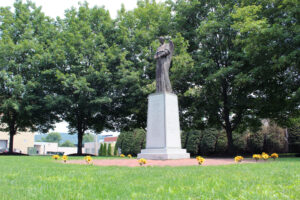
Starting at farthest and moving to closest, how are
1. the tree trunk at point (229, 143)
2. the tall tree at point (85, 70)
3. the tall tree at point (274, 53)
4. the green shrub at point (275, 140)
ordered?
1. the tall tree at point (85, 70)
2. the green shrub at point (275, 140)
3. the tree trunk at point (229, 143)
4. the tall tree at point (274, 53)

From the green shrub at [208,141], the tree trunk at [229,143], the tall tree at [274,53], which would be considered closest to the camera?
the tall tree at [274,53]

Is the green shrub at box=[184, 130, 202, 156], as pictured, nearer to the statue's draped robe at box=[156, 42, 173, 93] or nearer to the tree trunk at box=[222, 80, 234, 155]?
the tree trunk at box=[222, 80, 234, 155]

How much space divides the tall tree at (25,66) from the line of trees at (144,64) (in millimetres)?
90

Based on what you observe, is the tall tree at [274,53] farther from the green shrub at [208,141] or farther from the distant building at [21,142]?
the distant building at [21,142]

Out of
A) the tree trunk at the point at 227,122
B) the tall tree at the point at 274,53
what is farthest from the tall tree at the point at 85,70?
the tall tree at the point at 274,53

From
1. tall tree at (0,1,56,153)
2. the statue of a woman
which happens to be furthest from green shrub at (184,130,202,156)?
tall tree at (0,1,56,153)

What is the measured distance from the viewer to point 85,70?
22.4 metres

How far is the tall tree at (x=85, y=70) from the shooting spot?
20953 mm

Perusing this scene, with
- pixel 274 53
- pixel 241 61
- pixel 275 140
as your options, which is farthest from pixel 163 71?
pixel 275 140


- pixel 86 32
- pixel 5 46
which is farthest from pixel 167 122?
pixel 5 46

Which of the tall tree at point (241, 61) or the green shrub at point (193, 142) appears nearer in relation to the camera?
the tall tree at point (241, 61)

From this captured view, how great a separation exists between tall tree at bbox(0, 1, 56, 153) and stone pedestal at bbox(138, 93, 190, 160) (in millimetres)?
11094

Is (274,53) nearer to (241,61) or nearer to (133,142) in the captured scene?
(241,61)

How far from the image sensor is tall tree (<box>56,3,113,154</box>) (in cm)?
2095
